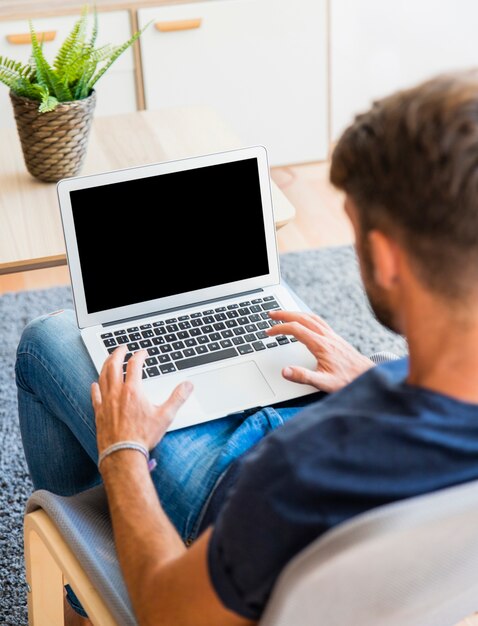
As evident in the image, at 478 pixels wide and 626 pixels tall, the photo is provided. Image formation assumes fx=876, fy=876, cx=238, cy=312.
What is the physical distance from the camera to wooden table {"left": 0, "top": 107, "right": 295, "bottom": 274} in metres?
1.54

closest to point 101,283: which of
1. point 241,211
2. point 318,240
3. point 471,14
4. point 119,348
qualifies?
point 119,348

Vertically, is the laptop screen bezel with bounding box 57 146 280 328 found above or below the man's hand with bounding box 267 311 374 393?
above

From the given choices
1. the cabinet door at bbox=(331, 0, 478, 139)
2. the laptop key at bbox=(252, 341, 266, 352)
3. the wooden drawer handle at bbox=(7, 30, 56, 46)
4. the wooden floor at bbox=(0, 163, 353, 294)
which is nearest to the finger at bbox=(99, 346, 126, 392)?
the laptop key at bbox=(252, 341, 266, 352)

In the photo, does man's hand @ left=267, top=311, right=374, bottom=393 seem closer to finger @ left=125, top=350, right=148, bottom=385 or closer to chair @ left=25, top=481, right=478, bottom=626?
finger @ left=125, top=350, right=148, bottom=385

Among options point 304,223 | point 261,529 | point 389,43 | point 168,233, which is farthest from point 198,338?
point 389,43

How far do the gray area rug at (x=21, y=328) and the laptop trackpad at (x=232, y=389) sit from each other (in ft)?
2.16

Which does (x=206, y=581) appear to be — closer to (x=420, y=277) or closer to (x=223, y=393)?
(x=420, y=277)

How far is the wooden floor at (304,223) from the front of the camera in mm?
2705

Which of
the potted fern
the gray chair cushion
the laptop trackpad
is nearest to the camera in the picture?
the gray chair cushion

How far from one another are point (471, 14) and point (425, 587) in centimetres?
319

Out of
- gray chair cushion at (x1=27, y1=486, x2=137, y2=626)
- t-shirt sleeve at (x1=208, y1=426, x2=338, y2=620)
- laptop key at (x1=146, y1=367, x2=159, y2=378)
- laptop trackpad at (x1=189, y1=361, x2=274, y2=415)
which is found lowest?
gray chair cushion at (x1=27, y1=486, x2=137, y2=626)

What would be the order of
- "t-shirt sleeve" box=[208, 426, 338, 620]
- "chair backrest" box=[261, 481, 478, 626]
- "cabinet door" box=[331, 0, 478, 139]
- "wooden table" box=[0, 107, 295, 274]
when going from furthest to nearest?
"cabinet door" box=[331, 0, 478, 139] < "wooden table" box=[0, 107, 295, 274] < "t-shirt sleeve" box=[208, 426, 338, 620] < "chair backrest" box=[261, 481, 478, 626]

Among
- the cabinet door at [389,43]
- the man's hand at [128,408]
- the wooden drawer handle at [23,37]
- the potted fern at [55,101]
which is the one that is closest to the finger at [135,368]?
the man's hand at [128,408]

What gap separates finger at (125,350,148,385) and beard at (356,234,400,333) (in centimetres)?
42
